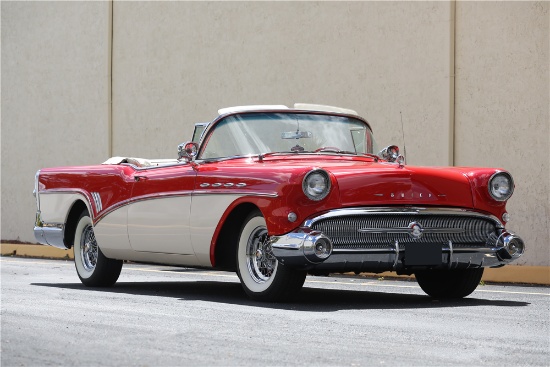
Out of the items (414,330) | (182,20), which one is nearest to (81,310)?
(414,330)

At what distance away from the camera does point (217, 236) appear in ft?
30.3

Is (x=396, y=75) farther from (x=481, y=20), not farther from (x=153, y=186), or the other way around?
(x=153, y=186)

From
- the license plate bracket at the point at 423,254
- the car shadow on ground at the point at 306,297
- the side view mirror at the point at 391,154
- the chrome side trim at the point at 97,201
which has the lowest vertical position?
the car shadow on ground at the point at 306,297

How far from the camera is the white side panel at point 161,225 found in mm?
9688

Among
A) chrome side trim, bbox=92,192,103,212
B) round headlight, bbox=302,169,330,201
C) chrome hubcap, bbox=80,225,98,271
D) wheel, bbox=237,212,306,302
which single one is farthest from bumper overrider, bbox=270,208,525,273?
chrome hubcap, bbox=80,225,98,271

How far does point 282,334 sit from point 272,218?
178cm

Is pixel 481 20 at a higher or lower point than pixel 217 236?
higher

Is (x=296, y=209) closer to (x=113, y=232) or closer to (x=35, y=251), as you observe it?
(x=113, y=232)

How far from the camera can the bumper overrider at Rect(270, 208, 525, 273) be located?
8336mm

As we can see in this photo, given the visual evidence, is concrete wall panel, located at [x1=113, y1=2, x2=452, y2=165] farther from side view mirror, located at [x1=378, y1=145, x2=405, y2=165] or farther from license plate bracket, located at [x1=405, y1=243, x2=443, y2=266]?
license plate bracket, located at [x1=405, y1=243, x2=443, y2=266]

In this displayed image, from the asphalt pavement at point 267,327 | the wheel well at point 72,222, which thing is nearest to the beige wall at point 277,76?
the asphalt pavement at point 267,327

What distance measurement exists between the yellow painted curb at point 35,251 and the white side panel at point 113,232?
7580 mm

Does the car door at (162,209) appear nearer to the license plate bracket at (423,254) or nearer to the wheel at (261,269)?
the wheel at (261,269)

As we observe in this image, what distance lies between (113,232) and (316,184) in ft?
9.59
